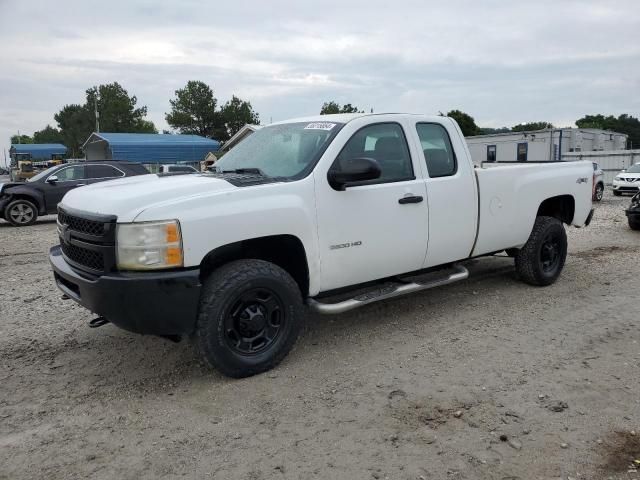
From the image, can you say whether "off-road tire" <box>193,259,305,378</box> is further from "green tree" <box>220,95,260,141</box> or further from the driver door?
"green tree" <box>220,95,260,141</box>

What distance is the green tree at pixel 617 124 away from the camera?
79938mm

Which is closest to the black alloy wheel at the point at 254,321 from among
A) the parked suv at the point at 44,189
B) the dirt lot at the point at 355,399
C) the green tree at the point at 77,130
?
the dirt lot at the point at 355,399

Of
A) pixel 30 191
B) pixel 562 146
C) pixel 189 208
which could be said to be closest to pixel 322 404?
pixel 189 208

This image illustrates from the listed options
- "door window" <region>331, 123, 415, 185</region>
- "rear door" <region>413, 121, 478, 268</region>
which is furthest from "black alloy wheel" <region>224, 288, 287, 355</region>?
"rear door" <region>413, 121, 478, 268</region>

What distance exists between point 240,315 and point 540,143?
32654 millimetres

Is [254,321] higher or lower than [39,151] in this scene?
lower

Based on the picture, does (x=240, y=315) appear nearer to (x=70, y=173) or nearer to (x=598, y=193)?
(x=70, y=173)

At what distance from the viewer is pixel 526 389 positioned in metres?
3.71

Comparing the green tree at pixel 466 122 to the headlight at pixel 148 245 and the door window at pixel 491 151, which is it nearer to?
the door window at pixel 491 151

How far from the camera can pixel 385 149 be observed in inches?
187

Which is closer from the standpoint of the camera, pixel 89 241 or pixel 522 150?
pixel 89 241

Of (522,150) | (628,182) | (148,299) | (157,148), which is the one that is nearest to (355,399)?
(148,299)

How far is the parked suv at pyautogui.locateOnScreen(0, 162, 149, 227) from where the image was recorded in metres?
13.3

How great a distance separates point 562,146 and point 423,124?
30.8 metres
